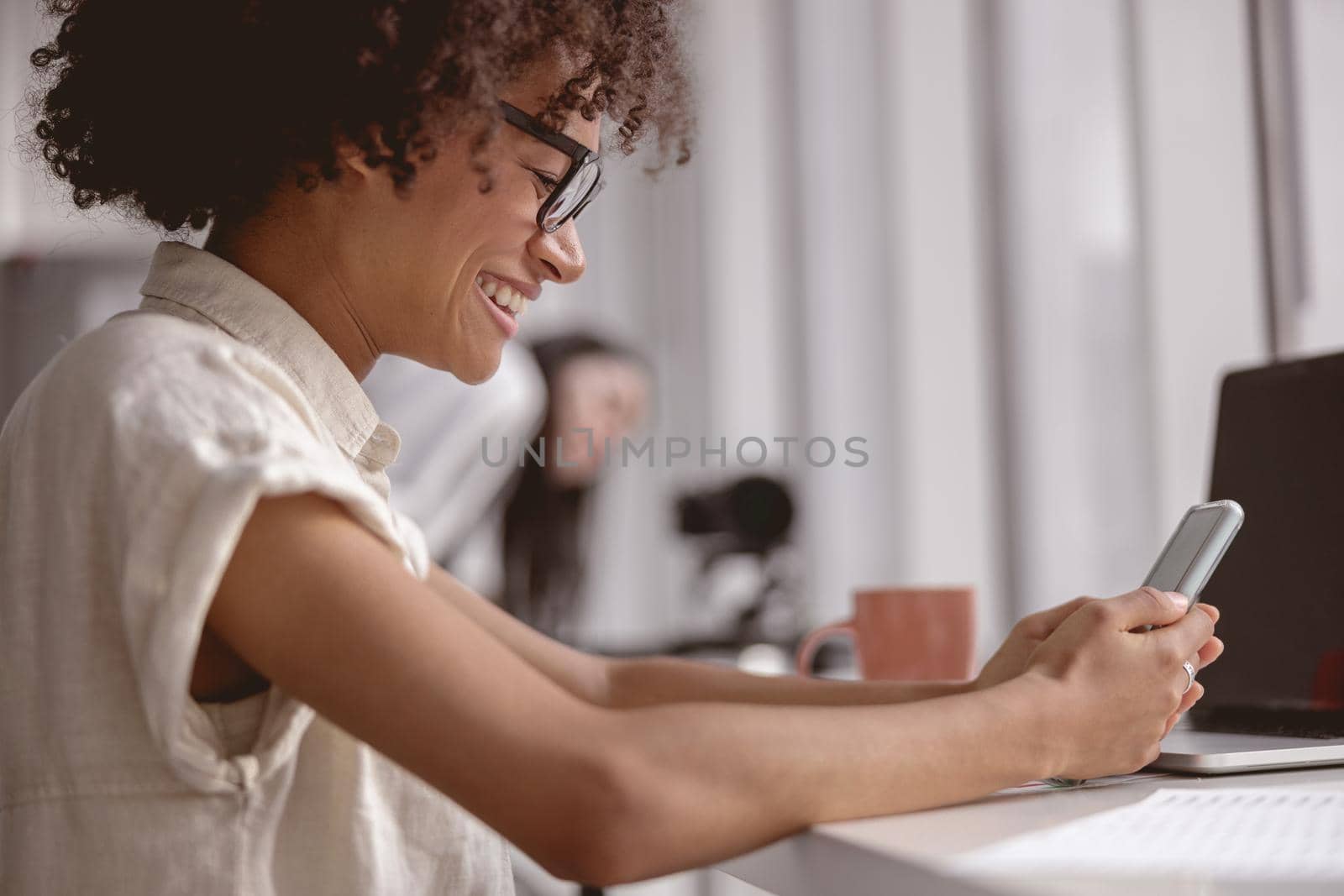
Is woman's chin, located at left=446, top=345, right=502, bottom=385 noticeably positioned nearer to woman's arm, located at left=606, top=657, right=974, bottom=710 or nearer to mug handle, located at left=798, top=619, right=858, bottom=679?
woman's arm, located at left=606, top=657, right=974, bottom=710

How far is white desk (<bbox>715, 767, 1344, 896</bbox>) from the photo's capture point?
48cm

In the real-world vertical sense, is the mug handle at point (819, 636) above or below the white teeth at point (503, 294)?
below

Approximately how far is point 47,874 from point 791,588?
2321 millimetres

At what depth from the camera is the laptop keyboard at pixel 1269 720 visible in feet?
3.13

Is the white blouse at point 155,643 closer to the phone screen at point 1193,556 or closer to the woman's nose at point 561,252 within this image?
the woman's nose at point 561,252

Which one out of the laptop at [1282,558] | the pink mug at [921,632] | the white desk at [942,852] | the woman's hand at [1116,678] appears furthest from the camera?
the pink mug at [921,632]

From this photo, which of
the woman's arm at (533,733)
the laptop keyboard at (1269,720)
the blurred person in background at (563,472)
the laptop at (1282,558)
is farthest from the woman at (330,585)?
the blurred person in background at (563,472)

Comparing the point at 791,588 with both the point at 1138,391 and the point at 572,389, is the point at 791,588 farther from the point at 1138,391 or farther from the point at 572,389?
the point at 1138,391

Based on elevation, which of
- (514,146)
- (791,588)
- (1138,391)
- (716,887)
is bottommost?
(716,887)

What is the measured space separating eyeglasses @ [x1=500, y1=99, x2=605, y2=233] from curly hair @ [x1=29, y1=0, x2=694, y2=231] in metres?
0.01

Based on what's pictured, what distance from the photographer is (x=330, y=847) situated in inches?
28.5

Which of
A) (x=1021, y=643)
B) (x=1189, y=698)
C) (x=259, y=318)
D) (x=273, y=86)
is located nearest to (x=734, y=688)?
(x=1021, y=643)

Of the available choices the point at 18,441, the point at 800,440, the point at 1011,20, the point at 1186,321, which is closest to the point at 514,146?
the point at 18,441

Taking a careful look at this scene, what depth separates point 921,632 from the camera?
1225 millimetres
